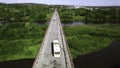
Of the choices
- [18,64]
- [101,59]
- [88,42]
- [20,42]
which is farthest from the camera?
[88,42]

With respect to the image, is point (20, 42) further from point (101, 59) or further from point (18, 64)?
point (101, 59)

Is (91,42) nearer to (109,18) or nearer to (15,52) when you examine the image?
(15,52)

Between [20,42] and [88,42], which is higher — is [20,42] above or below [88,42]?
above

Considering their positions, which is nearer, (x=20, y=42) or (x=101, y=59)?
(x=101, y=59)

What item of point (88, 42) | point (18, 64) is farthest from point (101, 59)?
point (18, 64)

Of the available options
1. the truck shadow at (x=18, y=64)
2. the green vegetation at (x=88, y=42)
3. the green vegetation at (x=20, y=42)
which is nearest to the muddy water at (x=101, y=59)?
the green vegetation at (x=88, y=42)
